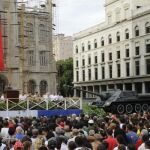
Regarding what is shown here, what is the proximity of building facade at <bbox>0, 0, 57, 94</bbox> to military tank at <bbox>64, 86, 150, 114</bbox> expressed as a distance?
16.8 meters

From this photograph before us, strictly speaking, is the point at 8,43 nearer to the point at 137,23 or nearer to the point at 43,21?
the point at 43,21

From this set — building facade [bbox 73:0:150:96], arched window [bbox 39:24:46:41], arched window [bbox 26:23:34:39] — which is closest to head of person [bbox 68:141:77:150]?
arched window [bbox 26:23:34:39]

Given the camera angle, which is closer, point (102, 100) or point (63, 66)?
point (102, 100)

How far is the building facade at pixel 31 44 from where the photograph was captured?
2121 inches

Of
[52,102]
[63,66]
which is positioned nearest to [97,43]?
[63,66]

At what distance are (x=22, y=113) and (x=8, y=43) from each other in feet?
86.4

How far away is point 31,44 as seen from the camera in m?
61.8

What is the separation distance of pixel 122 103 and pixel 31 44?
86.3ft

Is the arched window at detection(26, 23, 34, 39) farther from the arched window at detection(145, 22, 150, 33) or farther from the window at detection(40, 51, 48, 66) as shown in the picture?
the arched window at detection(145, 22, 150, 33)

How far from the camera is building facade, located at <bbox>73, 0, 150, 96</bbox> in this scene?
219 ft

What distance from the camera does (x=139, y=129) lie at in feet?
47.7

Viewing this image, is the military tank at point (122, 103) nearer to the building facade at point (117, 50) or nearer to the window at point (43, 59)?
the window at point (43, 59)

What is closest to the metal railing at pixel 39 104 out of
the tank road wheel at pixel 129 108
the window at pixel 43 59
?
the tank road wheel at pixel 129 108

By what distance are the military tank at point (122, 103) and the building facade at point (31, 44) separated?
1676cm
